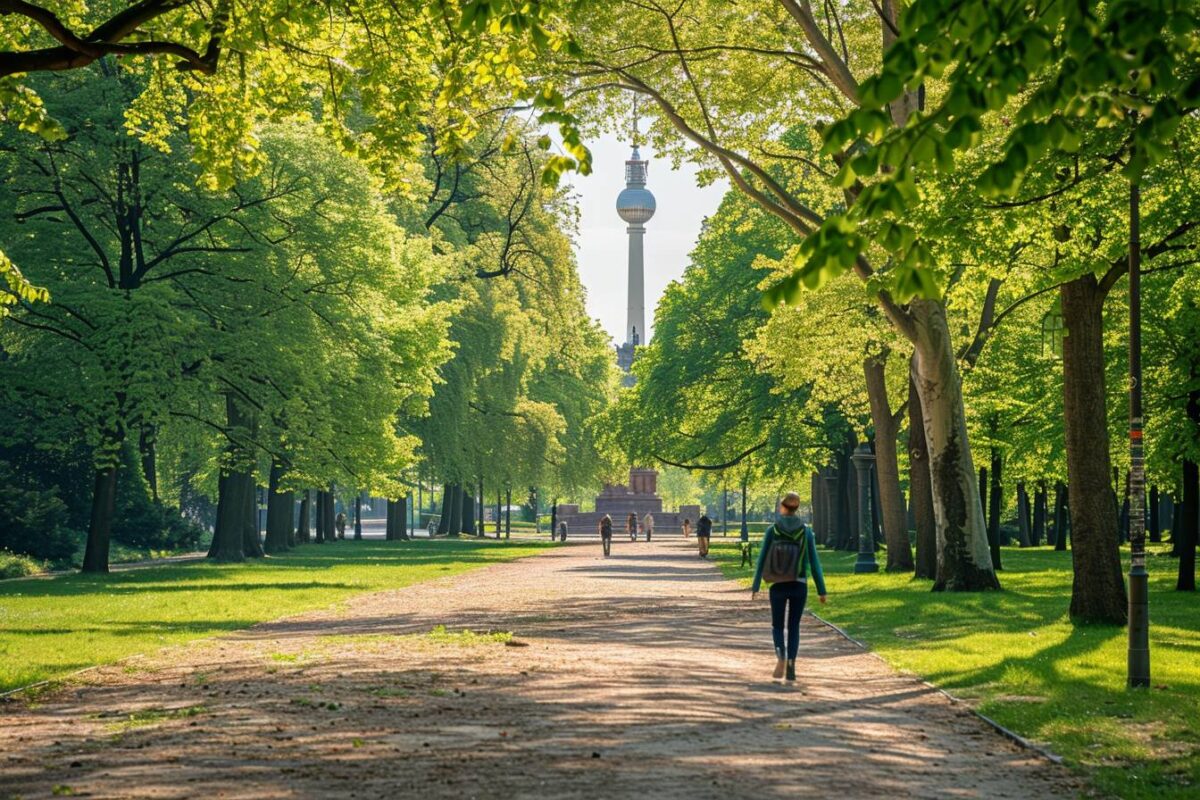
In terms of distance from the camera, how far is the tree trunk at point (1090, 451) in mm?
20219

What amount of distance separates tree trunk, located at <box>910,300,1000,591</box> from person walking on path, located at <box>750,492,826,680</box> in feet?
39.2

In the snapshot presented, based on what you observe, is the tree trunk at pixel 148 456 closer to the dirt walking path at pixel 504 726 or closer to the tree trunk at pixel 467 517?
the dirt walking path at pixel 504 726

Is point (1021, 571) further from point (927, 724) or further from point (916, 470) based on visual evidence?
point (927, 724)

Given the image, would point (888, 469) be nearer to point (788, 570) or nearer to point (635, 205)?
point (788, 570)

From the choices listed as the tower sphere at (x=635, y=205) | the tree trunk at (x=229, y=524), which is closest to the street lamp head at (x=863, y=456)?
the tree trunk at (x=229, y=524)

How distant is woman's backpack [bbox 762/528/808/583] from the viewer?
48.4ft

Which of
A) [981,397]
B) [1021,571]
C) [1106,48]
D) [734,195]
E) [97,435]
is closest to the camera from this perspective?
[1106,48]

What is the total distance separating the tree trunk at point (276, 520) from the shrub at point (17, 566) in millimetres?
12470

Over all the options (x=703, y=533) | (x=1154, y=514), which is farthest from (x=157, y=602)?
(x=1154, y=514)

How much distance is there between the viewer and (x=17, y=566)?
118 feet

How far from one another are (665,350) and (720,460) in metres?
4.34

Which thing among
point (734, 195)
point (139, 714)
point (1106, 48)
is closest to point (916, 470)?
point (734, 195)

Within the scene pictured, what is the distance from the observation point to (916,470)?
33.6 m

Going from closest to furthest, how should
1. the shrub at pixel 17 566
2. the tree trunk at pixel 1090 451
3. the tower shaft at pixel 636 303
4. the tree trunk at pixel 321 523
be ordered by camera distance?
the tree trunk at pixel 1090 451
the shrub at pixel 17 566
the tree trunk at pixel 321 523
the tower shaft at pixel 636 303
